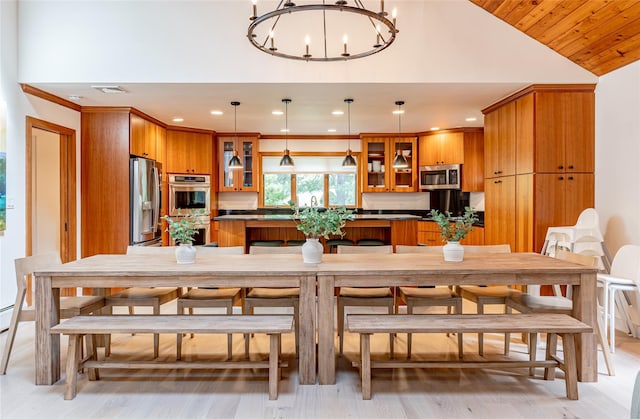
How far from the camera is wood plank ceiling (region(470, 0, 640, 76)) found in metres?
3.20

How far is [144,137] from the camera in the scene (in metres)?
5.30

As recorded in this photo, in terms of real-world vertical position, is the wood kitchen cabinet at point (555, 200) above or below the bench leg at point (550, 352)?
above

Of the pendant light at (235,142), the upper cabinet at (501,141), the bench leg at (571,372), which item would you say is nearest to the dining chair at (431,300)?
the bench leg at (571,372)

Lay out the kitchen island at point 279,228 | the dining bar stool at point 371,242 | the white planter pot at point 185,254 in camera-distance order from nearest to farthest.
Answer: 1. the white planter pot at point 185,254
2. the kitchen island at point 279,228
3. the dining bar stool at point 371,242

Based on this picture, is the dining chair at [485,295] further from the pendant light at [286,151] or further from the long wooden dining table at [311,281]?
the pendant light at [286,151]

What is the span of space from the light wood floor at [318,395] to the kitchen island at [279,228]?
6.48 ft

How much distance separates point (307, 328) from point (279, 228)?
2444 millimetres

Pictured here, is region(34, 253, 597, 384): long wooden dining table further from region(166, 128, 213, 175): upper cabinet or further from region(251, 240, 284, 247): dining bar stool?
region(166, 128, 213, 175): upper cabinet

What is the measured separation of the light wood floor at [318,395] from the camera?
219 centimetres

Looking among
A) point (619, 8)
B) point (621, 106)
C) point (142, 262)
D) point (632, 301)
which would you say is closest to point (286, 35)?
point (142, 262)

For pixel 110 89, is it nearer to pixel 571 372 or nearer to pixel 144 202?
pixel 144 202

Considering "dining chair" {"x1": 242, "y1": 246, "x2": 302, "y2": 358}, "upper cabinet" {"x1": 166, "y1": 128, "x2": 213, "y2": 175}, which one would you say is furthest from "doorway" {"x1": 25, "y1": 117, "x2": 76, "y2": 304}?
"dining chair" {"x1": 242, "y1": 246, "x2": 302, "y2": 358}

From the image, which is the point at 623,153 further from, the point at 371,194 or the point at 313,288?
the point at 371,194

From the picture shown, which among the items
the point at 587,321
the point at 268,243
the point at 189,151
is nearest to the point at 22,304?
the point at 268,243
